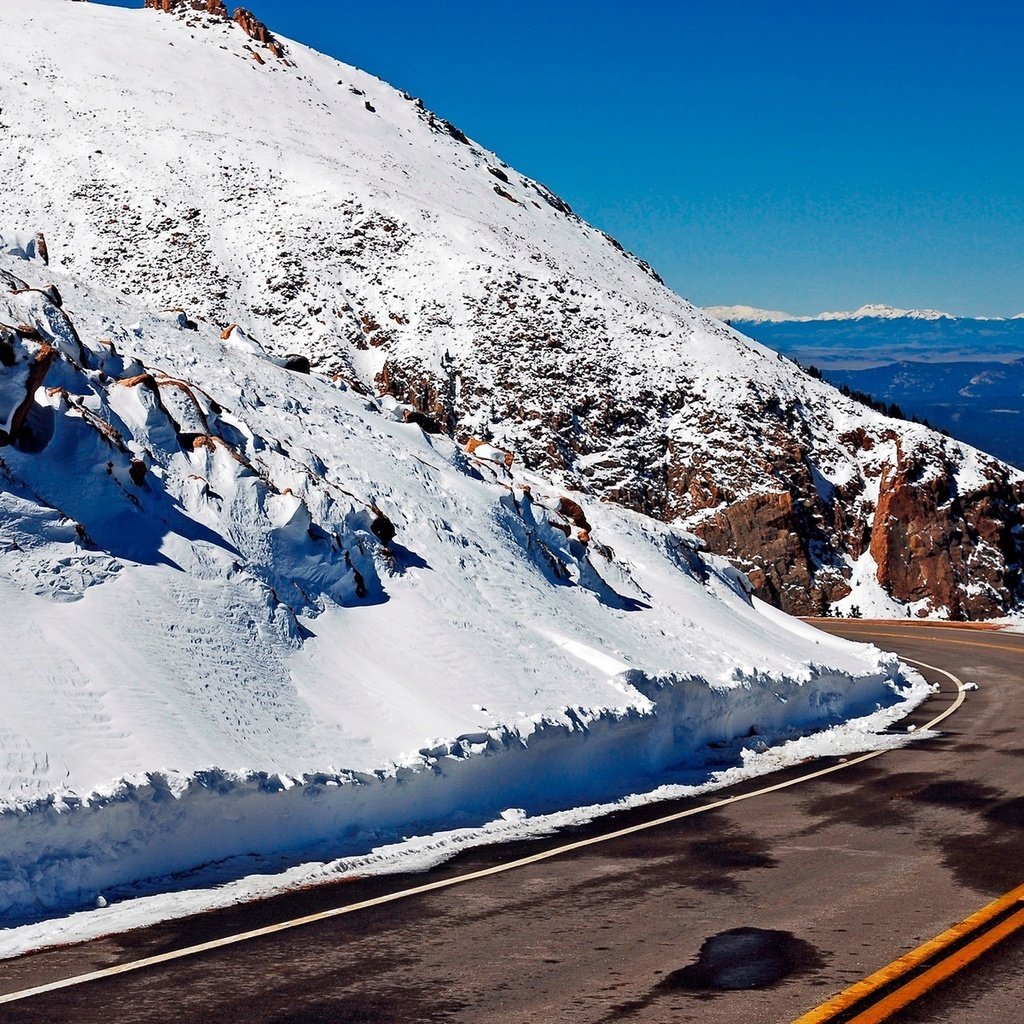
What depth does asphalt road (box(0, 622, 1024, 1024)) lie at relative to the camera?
19.6ft

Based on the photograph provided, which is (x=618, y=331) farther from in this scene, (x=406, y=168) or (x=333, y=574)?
(x=333, y=574)

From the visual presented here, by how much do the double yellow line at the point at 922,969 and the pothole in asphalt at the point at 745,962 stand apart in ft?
1.37

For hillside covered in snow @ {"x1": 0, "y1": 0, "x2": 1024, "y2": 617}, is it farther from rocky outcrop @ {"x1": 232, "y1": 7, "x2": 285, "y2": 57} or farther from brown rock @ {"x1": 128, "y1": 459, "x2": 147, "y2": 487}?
brown rock @ {"x1": 128, "y1": 459, "x2": 147, "y2": 487}

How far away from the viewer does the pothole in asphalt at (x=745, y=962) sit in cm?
630

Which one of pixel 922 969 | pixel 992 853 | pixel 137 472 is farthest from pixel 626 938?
pixel 137 472

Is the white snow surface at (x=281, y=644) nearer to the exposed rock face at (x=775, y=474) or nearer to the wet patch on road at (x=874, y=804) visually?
the wet patch on road at (x=874, y=804)

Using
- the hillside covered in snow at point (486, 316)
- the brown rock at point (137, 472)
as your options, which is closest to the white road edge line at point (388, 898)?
the brown rock at point (137, 472)

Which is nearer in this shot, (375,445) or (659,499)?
(375,445)

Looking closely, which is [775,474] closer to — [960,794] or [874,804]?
[960,794]

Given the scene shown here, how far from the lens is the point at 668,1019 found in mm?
5746

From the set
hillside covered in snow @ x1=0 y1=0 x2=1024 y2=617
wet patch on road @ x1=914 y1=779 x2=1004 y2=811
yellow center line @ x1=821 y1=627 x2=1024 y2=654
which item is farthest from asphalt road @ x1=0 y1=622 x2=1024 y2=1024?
hillside covered in snow @ x1=0 y1=0 x2=1024 y2=617

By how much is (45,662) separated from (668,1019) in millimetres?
6619

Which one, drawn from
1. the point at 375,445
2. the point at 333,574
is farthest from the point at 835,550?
the point at 333,574

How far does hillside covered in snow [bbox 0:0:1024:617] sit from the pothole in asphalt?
42.6 metres
